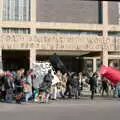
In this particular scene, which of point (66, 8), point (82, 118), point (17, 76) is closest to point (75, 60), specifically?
point (66, 8)

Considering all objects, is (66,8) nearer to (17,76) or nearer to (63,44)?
(63,44)

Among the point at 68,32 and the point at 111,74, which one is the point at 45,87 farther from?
the point at 68,32

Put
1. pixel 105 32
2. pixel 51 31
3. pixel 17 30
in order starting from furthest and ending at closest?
pixel 105 32
pixel 51 31
pixel 17 30

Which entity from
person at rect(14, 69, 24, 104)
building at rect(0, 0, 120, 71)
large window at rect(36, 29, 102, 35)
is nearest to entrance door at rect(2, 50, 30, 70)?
building at rect(0, 0, 120, 71)

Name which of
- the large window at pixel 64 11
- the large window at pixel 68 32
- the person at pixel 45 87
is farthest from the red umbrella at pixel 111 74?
the large window at pixel 64 11

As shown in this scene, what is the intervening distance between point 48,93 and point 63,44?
3307 centimetres

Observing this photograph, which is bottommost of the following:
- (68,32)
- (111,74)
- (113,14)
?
(111,74)

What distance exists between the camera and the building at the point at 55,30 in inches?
2084

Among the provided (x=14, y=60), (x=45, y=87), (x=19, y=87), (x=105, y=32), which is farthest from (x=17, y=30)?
(x=45, y=87)

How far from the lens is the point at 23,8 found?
60.6 m

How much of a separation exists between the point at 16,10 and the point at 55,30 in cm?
732

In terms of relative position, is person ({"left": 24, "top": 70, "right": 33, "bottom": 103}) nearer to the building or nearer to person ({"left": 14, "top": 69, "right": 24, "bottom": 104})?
person ({"left": 14, "top": 69, "right": 24, "bottom": 104})

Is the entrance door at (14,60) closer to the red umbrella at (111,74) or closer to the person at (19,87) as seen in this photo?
the red umbrella at (111,74)

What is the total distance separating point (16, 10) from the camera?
6097cm
